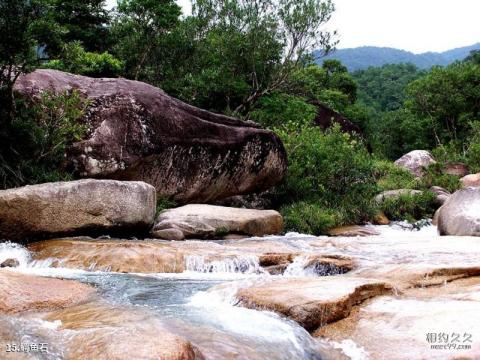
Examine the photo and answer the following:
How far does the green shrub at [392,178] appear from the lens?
2305cm

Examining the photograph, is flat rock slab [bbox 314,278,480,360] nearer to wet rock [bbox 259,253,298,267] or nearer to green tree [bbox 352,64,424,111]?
wet rock [bbox 259,253,298,267]

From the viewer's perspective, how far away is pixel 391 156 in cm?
4672

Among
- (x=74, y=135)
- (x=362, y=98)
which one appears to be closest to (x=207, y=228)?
(x=74, y=135)

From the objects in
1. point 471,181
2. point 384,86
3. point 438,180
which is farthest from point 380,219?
point 384,86

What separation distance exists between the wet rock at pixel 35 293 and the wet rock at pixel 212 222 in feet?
19.1

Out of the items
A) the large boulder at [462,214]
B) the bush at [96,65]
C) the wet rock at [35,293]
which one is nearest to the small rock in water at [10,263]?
the wet rock at [35,293]

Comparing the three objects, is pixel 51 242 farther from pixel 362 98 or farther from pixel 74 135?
pixel 362 98

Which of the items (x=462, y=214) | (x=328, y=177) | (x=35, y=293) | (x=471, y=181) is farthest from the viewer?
(x=471, y=181)

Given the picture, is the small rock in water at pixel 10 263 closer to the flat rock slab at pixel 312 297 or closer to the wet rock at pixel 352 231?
the flat rock slab at pixel 312 297

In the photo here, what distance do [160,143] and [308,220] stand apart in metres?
5.54

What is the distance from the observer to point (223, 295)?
6500mm

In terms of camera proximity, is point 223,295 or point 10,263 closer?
point 223,295

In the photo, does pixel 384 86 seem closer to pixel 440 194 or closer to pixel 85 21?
pixel 440 194

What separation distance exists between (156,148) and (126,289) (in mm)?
7634
